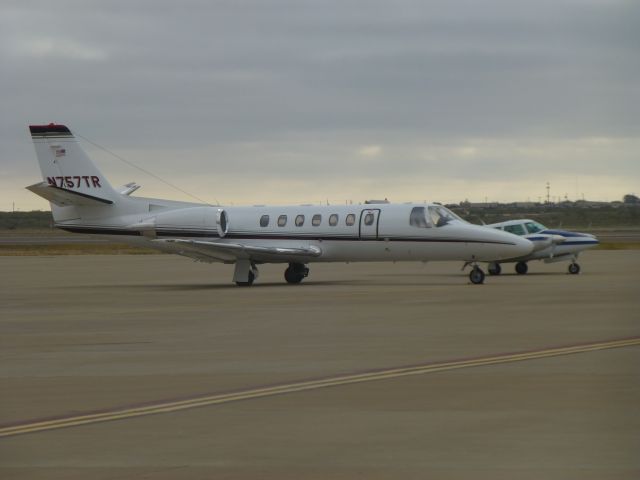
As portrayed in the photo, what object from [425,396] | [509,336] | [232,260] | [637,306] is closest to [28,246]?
[232,260]

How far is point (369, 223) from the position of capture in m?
34.6

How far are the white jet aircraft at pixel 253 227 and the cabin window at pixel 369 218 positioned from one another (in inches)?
1.2

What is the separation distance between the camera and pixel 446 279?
37062 millimetres

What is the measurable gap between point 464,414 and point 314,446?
199 centimetres

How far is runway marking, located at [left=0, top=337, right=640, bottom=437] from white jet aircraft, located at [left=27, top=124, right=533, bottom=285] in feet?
54.9

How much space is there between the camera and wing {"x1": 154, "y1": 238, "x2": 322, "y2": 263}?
34719 millimetres

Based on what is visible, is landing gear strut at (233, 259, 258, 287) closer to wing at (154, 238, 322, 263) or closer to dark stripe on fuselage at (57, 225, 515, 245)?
wing at (154, 238, 322, 263)

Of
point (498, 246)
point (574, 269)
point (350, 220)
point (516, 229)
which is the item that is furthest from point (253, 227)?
point (574, 269)

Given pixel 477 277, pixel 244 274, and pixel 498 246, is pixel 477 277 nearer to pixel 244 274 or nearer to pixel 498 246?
pixel 498 246

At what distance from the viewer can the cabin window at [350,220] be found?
3500 cm

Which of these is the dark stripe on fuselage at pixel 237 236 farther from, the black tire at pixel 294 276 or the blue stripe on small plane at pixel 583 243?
the blue stripe on small plane at pixel 583 243

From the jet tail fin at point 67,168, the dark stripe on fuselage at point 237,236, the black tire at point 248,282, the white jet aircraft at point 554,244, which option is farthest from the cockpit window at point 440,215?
the jet tail fin at point 67,168

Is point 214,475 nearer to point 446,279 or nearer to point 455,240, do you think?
point 455,240

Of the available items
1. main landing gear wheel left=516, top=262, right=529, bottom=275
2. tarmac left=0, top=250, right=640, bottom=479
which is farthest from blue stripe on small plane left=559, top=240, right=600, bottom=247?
tarmac left=0, top=250, right=640, bottom=479
